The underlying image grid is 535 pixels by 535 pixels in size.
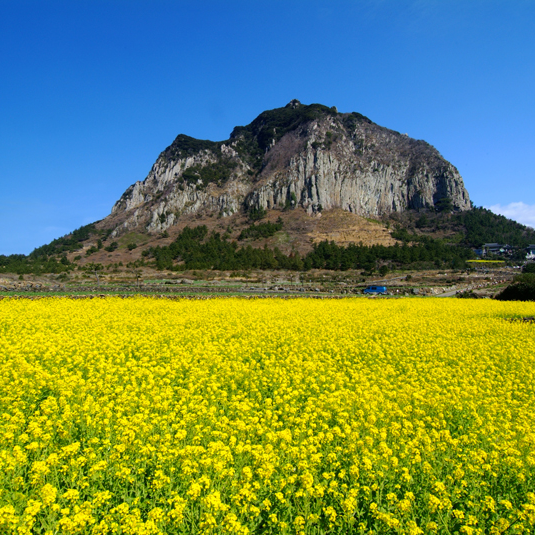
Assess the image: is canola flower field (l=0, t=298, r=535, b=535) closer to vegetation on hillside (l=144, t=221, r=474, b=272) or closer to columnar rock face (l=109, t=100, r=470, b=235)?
vegetation on hillside (l=144, t=221, r=474, b=272)

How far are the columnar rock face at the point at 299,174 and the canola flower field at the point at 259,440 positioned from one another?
436ft

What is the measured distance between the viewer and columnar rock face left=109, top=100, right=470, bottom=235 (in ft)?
486

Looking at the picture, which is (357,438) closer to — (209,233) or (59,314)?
(59,314)

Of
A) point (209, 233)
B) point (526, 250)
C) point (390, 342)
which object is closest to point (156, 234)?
point (209, 233)

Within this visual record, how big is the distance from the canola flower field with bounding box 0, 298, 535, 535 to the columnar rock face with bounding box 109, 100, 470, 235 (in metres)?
133

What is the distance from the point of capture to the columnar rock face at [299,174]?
148m

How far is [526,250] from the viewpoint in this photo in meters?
116

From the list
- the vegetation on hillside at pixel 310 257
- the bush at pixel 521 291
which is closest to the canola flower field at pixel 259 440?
the bush at pixel 521 291

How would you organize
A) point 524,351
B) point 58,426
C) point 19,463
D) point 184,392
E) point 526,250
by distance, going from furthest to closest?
point 526,250 → point 524,351 → point 184,392 → point 58,426 → point 19,463

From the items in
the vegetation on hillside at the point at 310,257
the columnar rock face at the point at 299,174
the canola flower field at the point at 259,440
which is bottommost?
the canola flower field at the point at 259,440

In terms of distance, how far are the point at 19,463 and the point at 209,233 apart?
409 feet

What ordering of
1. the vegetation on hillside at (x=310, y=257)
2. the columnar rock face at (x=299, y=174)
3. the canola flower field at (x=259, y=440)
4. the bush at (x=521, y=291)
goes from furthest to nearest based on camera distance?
the columnar rock face at (x=299, y=174) → the vegetation on hillside at (x=310, y=257) → the bush at (x=521, y=291) → the canola flower field at (x=259, y=440)

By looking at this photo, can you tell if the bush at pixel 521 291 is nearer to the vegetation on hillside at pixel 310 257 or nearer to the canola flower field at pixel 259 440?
the canola flower field at pixel 259 440

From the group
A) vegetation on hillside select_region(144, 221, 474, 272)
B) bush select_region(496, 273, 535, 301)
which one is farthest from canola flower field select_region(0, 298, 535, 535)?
vegetation on hillside select_region(144, 221, 474, 272)
